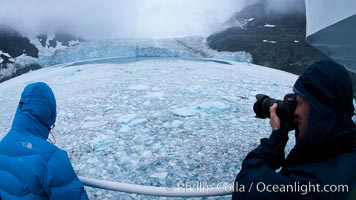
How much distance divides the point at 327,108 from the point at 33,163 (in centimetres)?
120

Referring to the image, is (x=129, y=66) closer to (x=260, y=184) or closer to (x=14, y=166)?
(x=14, y=166)

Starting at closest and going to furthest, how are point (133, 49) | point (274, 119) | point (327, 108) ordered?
point (327, 108)
point (274, 119)
point (133, 49)

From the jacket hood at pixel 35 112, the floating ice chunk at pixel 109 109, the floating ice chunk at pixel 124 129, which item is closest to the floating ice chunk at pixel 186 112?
the floating ice chunk at pixel 124 129

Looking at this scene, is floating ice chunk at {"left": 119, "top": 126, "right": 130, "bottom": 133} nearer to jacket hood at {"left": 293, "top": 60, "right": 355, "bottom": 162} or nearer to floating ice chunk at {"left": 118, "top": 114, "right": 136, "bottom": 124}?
floating ice chunk at {"left": 118, "top": 114, "right": 136, "bottom": 124}

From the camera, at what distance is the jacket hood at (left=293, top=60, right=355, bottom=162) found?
1078 mm

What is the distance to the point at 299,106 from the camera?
3.82 feet

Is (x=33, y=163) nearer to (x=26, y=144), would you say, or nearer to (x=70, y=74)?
(x=26, y=144)

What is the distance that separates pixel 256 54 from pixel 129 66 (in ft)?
66.3

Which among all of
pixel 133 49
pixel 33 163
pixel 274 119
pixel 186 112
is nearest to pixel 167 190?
pixel 33 163

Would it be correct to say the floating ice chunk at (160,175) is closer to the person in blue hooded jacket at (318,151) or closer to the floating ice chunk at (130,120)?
the floating ice chunk at (130,120)

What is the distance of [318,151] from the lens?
109 centimetres

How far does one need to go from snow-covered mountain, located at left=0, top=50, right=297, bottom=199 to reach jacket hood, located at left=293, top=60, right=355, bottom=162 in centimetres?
148

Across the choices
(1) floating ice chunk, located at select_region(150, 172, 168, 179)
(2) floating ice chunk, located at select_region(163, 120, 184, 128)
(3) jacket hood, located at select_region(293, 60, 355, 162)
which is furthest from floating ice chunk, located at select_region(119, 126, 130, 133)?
(3) jacket hood, located at select_region(293, 60, 355, 162)

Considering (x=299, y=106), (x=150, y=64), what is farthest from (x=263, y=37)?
(x=299, y=106)
